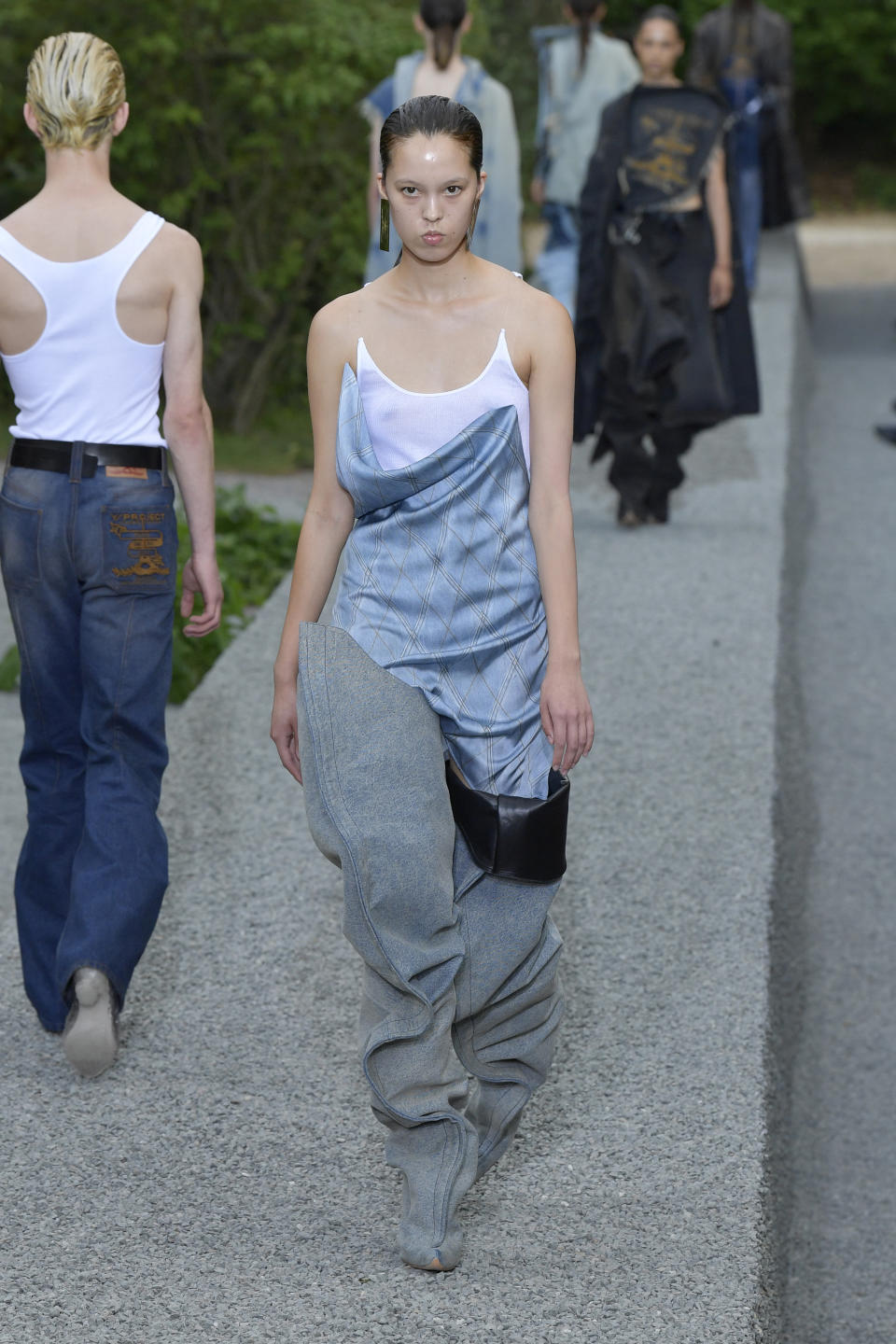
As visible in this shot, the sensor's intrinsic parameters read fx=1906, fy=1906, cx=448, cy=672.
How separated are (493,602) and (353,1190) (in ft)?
3.55

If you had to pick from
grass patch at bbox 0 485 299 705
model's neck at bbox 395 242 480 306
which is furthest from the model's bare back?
grass patch at bbox 0 485 299 705

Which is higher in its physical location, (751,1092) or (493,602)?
(493,602)

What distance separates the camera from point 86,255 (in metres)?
3.43

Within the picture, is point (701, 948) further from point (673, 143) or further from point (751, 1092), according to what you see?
point (673, 143)

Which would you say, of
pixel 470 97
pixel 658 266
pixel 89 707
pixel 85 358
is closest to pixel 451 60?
pixel 470 97

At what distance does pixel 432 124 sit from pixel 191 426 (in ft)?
3.52

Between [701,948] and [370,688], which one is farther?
[701,948]

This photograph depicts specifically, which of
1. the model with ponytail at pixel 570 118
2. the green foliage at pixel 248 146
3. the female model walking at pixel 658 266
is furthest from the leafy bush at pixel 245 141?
the female model walking at pixel 658 266

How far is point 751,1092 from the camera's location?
355 centimetres

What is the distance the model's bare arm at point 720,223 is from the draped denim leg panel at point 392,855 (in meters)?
5.04

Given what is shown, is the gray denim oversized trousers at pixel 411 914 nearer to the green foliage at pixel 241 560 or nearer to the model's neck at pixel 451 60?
the green foliage at pixel 241 560

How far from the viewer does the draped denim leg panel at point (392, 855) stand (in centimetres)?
274

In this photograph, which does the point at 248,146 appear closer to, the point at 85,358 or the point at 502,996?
the point at 85,358

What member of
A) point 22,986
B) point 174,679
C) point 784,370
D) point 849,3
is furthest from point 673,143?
point 849,3
